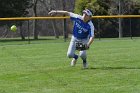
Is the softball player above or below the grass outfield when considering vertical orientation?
above

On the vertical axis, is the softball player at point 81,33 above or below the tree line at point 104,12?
above

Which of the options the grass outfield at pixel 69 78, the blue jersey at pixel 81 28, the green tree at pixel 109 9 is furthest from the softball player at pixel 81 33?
the green tree at pixel 109 9

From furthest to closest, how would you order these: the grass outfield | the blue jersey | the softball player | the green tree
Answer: the green tree → the blue jersey → the softball player → the grass outfield

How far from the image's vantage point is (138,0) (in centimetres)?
4122

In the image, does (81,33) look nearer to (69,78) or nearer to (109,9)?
(69,78)

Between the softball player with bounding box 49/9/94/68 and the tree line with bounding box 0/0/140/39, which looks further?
the tree line with bounding box 0/0/140/39

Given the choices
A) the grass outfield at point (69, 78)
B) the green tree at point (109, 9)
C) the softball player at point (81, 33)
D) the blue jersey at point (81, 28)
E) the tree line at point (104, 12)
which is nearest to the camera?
the grass outfield at point (69, 78)

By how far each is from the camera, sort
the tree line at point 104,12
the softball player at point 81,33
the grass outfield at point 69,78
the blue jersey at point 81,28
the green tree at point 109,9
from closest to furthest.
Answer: the grass outfield at point 69,78, the softball player at point 81,33, the blue jersey at point 81,28, the tree line at point 104,12, the green tree at point 109,9

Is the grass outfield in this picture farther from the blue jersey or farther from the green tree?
the green tree

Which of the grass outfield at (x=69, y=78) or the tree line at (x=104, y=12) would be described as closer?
the grass outfield at (x=69, y=78)

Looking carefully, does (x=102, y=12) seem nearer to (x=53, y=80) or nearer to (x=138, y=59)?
(x=138, y=59)

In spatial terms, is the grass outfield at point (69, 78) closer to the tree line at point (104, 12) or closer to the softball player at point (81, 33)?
the softball player at point (81, 33)

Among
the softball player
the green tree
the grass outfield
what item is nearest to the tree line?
the green tree

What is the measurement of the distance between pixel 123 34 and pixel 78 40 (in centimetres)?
2480
